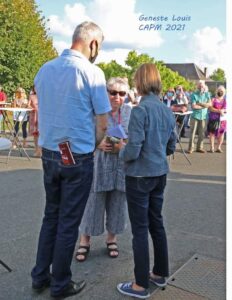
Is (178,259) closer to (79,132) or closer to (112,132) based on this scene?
(112,132)

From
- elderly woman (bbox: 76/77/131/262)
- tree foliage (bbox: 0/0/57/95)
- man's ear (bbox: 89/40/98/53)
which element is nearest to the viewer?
man's ear (bbox: 89/40/98/53)

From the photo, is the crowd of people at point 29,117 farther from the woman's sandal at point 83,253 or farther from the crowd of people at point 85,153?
the crowd of people at point 85,153

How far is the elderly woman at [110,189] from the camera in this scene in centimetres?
350

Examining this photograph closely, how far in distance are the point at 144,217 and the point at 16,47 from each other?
23.5 meters

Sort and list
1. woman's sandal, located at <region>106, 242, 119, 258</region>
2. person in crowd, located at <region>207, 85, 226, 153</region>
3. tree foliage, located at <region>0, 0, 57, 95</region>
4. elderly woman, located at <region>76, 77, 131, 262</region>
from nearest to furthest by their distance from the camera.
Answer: elderly woman, located at <region>76, 77, 131, 262</region> → woman's sandal, located at <region>106, 242, 119, 258</region> → person in crowd, located at <region>207, 85, 226, 153</region> → tree foliage, located at <region>0, 0, 57, 95</region>

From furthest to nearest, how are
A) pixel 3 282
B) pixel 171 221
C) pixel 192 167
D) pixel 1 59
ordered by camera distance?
pixel 1 59 < pixel 192 167 < pixel 171 221 < pixel 3 282

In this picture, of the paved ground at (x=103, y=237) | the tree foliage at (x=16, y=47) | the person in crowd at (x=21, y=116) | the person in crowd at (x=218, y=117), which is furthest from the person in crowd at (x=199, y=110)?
the tree foliage at (x=16, y=47)

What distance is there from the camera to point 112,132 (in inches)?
129

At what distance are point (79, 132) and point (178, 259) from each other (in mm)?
1640

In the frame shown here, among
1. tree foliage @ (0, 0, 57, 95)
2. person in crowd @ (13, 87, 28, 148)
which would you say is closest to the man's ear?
person in crowd @ (13, 87, 28, 148)

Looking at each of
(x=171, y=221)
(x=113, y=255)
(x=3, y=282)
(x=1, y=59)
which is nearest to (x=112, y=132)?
(x=113, y=255)

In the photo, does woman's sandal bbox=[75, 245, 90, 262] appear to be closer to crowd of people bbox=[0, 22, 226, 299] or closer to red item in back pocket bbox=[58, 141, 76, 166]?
crowd of people bbox=[0, 22, 226, 299]

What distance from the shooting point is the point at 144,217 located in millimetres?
2881

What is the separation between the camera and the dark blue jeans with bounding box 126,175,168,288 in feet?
9.34
